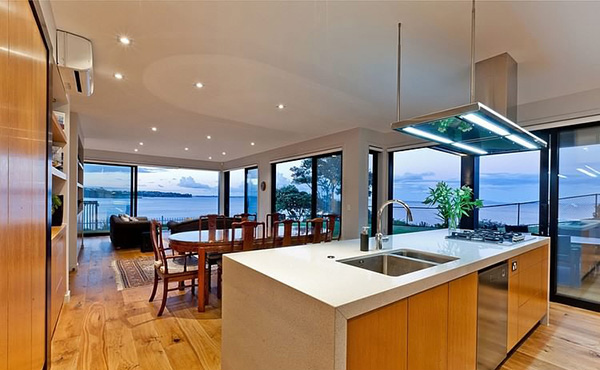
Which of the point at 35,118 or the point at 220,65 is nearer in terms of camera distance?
the point at 35,118

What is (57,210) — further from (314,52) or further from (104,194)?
(104,194)

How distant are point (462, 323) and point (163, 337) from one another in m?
2.39

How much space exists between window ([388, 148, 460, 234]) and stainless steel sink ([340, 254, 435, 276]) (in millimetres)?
3096

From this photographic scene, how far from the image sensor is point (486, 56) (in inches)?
95.2

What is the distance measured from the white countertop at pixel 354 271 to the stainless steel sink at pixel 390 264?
5 cm

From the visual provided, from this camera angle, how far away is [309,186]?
6.68 m

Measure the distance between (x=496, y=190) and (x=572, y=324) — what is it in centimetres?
176

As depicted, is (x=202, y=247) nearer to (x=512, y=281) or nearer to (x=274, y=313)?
(x=274, y=313)

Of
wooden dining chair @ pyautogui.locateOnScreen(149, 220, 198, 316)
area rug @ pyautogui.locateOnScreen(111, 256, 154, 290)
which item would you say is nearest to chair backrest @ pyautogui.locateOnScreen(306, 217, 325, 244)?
wooden dining chair @ pyautogui.locateOnScreen(149, 220, 198, 316)

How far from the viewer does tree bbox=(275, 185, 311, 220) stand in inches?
267

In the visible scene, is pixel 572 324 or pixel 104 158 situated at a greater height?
pixel 104 158

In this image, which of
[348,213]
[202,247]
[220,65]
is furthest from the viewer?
[348,213]

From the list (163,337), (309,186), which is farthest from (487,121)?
(309,186)

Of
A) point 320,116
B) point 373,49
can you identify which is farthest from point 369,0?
point 320,116
